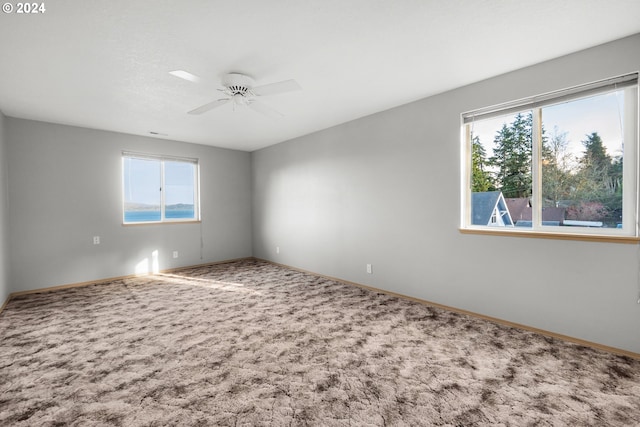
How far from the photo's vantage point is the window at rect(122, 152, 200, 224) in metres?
5.18

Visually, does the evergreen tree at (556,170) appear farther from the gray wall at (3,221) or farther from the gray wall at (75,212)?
the gray wall at (3,221)

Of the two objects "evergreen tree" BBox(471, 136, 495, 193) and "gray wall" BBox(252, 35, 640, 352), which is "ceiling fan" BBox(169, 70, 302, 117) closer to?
"gray wall" BBox(252, 35, 640, 352)

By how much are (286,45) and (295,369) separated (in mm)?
2600

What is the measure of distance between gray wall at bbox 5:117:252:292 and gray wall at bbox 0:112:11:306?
0.39ft

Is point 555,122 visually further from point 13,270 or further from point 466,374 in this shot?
point 13,270

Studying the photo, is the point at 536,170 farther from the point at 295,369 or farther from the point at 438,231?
the point at 295,369

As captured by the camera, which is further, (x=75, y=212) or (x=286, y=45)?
(x=75, y=212)

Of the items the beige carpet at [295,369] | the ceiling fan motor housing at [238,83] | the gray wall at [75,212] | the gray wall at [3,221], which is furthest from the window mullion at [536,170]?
the gray wall at [3,221]

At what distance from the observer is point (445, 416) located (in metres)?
1.70

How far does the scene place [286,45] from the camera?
2.37 metres

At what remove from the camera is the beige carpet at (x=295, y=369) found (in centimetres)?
174

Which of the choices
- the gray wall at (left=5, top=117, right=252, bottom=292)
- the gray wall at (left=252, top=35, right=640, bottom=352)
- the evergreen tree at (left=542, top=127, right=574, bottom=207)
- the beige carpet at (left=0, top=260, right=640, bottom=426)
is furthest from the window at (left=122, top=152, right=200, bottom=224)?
the evergreen tree at (left=542, top=127, right=574, bottom=207)

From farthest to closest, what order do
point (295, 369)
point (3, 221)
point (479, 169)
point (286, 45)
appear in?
point (3, 221)
point (479, 169)
point (286, 45)
point (295, 369)

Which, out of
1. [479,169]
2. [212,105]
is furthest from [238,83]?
[479,169]
